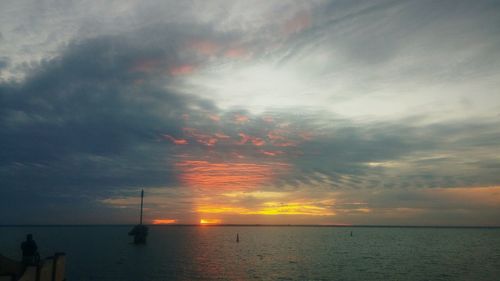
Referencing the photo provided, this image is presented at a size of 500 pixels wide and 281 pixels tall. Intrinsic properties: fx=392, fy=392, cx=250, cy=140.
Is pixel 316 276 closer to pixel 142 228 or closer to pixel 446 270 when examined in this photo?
pixel 446 270

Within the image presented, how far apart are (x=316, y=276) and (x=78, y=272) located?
1270 inches

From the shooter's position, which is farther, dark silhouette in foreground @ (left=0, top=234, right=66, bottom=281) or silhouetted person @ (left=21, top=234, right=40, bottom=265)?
silhouetted person @ (left=21, top=234, right=40, bottom=265)

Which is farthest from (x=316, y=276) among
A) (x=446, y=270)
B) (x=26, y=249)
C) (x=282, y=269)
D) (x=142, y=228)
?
(x=142, y=228)

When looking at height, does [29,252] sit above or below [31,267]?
above

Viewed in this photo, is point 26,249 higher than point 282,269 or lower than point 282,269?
higher

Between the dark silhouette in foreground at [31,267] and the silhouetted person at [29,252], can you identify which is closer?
the dark silhouette in foreground at [31,267]

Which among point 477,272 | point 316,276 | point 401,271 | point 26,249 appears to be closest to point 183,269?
point 316,276

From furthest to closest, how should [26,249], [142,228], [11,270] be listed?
[142,228], [26,249], [11,270]

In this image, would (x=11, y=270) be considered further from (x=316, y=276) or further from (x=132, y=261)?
(x=132, y=261)

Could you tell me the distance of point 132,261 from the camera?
226 ft

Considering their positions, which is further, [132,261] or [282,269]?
[132,261]

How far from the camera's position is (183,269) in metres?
58.7

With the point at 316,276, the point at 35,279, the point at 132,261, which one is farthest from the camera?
the point at 132,261

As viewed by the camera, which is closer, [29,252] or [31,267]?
[31,267]
